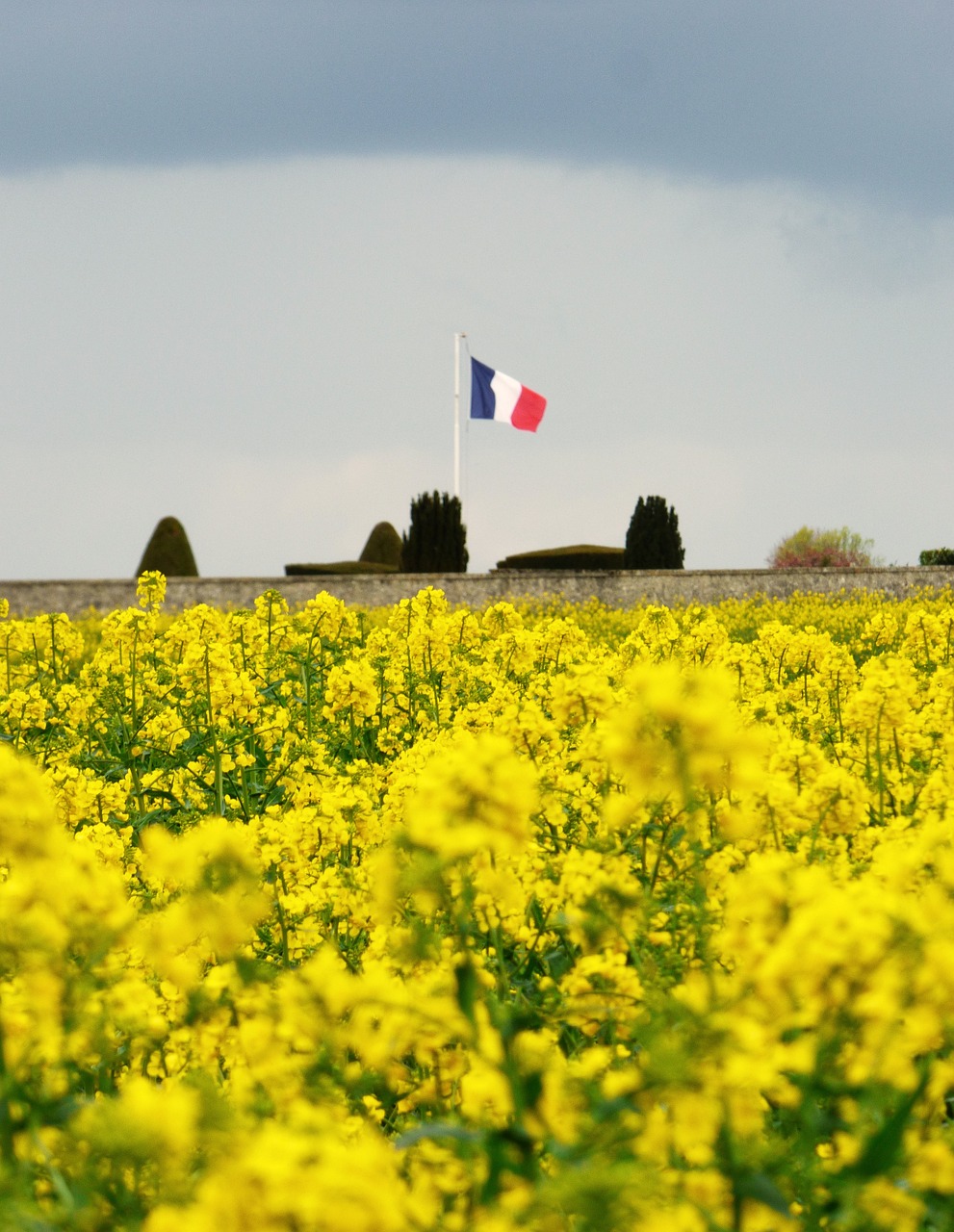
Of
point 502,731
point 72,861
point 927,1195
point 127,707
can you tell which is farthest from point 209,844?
point 127,707

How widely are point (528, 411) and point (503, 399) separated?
2.02 ft

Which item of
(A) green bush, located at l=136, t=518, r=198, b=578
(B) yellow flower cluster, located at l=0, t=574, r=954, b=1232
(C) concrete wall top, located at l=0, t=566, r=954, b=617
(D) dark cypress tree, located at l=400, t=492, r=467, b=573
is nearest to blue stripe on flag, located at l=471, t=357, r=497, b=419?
(D) dark cypress tree, located at l=400, t=492, r=467, b=573

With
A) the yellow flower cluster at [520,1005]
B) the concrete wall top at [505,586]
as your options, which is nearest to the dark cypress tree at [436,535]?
the concrete wall top at [505,586]

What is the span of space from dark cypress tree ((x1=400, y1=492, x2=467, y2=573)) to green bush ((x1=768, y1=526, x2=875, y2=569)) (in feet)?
36.1

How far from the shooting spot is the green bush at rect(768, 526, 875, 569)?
40750mm

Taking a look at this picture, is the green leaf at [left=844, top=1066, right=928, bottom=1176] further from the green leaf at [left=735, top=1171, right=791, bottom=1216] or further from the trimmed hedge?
the trimmed hedge

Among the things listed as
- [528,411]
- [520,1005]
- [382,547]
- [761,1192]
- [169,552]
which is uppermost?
[528,411]

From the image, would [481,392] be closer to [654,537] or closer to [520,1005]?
[654,537]

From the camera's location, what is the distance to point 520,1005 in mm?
2920

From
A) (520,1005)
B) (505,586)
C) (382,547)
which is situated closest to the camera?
(520,1005)

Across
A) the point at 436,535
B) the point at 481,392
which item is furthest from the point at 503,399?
the point at 436,535

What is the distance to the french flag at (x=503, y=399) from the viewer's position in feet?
96.2

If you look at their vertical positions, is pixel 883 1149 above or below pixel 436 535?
below

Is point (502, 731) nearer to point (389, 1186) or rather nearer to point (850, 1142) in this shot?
point (850, 1142)
